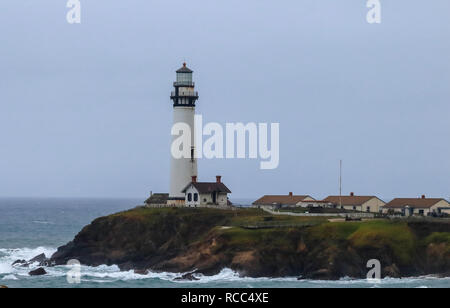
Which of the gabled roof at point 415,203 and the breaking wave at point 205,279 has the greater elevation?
the gabled roof at point 415,203

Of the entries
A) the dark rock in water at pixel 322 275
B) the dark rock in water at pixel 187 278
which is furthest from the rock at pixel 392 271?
the dark rock in water at pixel 187 278

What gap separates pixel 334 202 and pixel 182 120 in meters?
21.7

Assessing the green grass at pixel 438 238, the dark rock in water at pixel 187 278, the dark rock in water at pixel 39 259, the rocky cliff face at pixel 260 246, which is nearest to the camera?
the dark rock in water at pixel 187 278

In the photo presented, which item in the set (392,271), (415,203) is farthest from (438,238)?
(415,203)

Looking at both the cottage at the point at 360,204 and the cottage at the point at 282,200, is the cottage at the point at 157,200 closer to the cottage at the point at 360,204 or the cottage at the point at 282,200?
the cottage at the point at 282,200

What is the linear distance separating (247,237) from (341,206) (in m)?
26.9

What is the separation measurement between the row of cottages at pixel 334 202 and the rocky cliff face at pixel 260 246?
53.5ft

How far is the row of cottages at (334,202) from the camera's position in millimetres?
120812

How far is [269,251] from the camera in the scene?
310 ft

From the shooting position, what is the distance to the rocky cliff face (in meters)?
92.6

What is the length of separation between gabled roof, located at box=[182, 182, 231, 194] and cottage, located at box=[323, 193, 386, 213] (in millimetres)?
14678

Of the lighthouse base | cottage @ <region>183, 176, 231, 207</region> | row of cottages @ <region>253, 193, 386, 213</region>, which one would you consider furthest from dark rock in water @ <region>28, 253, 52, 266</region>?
row of cottages @ <region>253, 193, 386, 213</region>

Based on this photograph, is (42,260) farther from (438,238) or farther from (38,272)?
(438,238)
